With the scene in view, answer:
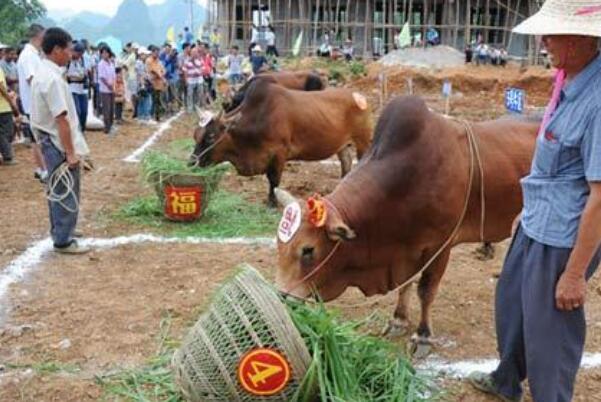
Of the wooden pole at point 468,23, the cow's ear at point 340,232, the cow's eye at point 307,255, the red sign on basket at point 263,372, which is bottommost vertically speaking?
the red sign on basket at point 263,372

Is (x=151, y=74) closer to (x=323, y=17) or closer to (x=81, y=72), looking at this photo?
(x=81, y=72)

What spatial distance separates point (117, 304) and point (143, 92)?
1149 centimetres

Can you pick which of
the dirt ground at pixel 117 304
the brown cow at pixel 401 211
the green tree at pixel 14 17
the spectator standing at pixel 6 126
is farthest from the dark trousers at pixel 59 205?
the green tree at pixel 14 17

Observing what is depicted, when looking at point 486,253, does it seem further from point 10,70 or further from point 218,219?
point 10,70

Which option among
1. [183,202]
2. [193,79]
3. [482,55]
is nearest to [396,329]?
[183,202]

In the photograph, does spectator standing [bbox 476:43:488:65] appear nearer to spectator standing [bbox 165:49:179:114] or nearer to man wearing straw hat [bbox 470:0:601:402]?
spectator standing [bbox 165:49:179:114]

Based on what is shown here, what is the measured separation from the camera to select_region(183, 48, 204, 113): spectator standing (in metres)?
17.9

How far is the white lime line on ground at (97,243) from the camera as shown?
19.0ft

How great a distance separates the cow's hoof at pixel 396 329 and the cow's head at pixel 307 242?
1.05 metres

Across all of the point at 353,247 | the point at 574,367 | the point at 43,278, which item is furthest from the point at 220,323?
the point at 43,278

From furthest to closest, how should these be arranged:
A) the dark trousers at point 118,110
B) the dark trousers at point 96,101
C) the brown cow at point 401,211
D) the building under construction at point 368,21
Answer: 1. the building under construction at point 368,21
2. the dark trousers at point 118,110
3. the dark trousers at point 96,101
4. the brown cow at point 401,211

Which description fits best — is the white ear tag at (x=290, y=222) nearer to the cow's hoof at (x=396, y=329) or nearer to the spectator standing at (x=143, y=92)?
the cow's hoof at (x=396, y=329)

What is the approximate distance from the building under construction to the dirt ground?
78.6 ft

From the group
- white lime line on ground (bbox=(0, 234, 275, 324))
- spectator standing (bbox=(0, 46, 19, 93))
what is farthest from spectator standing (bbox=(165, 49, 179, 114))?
white lime line on ground (bbox=(0, 234, 275, 324))
